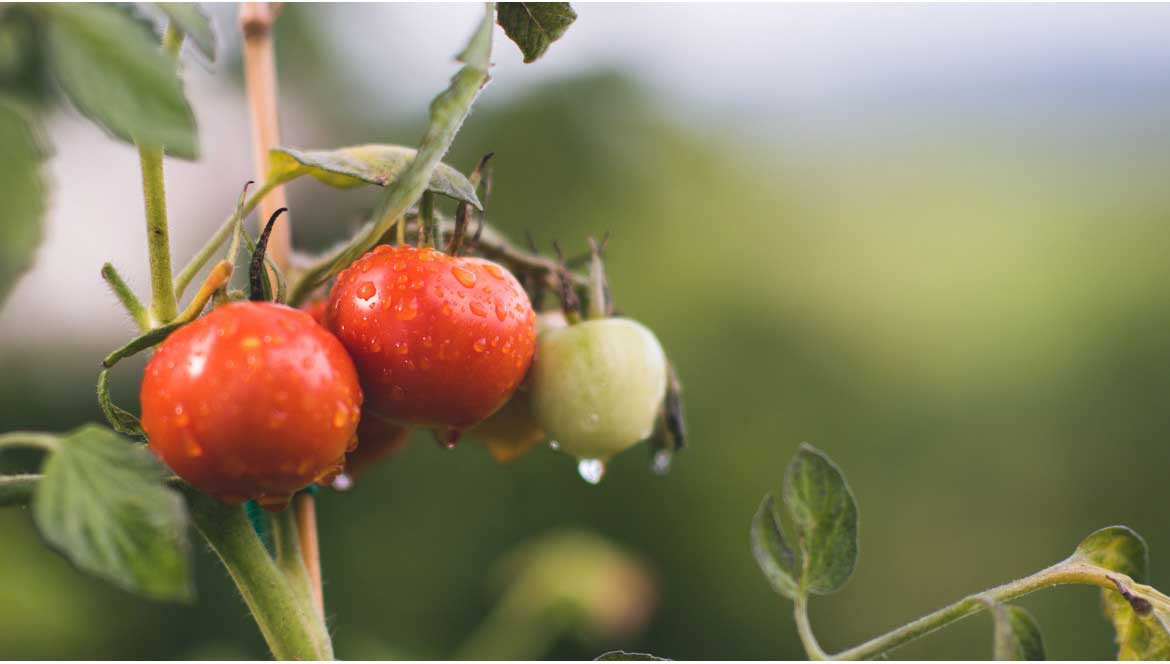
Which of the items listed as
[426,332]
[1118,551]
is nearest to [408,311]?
[426,332]

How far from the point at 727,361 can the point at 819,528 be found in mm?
2269

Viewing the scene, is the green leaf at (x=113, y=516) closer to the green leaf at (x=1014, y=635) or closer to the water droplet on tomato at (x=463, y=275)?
the water droplet on tomato at (x=463, y=275)

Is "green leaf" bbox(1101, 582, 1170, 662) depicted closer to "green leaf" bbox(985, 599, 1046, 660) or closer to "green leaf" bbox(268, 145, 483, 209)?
"green leaf" bbox(985, 599, 1046, 660)

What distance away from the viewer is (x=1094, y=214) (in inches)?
130

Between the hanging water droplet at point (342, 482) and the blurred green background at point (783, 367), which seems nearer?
the hanging water droplet at point (342, 482)

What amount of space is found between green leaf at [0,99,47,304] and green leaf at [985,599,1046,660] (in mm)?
357

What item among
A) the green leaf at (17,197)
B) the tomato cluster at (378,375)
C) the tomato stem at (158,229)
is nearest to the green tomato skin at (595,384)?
the tomato cluster at (378,375)

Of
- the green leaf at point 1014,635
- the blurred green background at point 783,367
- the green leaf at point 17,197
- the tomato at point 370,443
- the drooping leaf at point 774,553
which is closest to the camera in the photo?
the green leaf at point 17,197

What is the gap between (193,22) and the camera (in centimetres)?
35

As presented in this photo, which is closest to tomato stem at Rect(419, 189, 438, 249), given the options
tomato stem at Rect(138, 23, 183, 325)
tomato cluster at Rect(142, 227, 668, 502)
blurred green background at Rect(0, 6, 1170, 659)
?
tomato cluster at Rect(142, 227, 668, 502)

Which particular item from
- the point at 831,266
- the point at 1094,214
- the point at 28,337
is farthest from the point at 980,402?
the point at 28,337

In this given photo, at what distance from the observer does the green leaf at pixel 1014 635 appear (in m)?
0.38

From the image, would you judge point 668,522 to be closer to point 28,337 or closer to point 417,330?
point 28,337

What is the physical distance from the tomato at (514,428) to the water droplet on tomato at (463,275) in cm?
14
